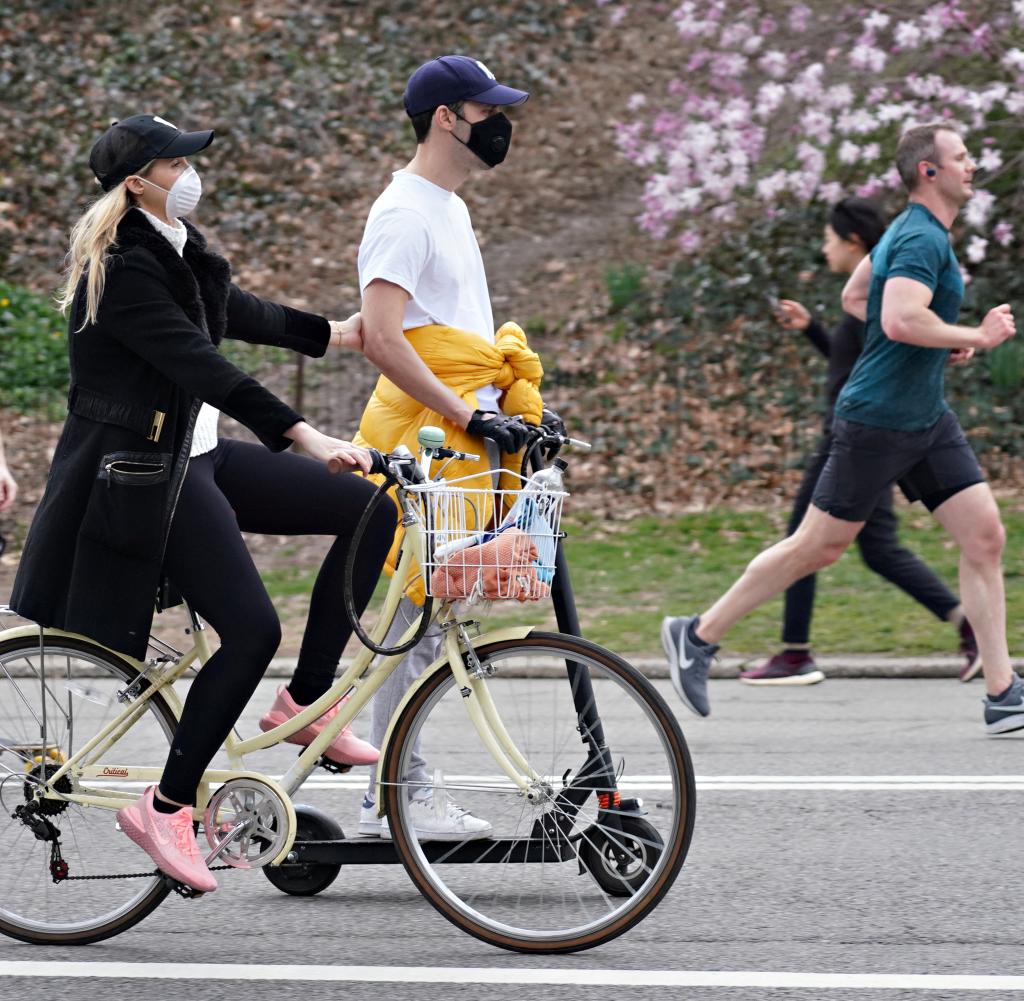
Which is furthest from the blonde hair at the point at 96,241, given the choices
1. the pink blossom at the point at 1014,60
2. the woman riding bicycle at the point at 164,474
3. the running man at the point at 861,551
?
the pink blossom at the point at 1014,60

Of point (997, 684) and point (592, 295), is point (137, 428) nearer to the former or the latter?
point (997, 684)

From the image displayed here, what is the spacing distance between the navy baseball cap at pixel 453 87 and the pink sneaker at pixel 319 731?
1532 mm

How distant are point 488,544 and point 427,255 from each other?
37.8 inches

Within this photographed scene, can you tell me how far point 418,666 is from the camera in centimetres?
461

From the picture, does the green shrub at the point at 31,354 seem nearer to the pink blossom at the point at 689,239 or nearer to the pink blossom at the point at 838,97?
the pink blossom at the point at 689,239

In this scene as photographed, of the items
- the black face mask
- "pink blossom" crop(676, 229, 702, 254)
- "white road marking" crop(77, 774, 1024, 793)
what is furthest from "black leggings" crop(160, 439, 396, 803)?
"pink blossom" crop(676, 229, 702, 254)

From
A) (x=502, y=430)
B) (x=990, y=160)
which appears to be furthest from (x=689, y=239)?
(x=502, y=430)

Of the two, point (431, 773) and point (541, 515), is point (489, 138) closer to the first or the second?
point (541, 515)

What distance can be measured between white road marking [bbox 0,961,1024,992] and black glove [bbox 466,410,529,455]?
1221mm

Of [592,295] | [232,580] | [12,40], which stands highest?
[12,40]

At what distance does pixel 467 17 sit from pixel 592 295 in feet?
21.5

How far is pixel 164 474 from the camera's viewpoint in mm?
3906

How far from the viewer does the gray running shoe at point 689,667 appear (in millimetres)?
6406

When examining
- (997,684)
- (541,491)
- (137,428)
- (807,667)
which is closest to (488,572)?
(541,491)
